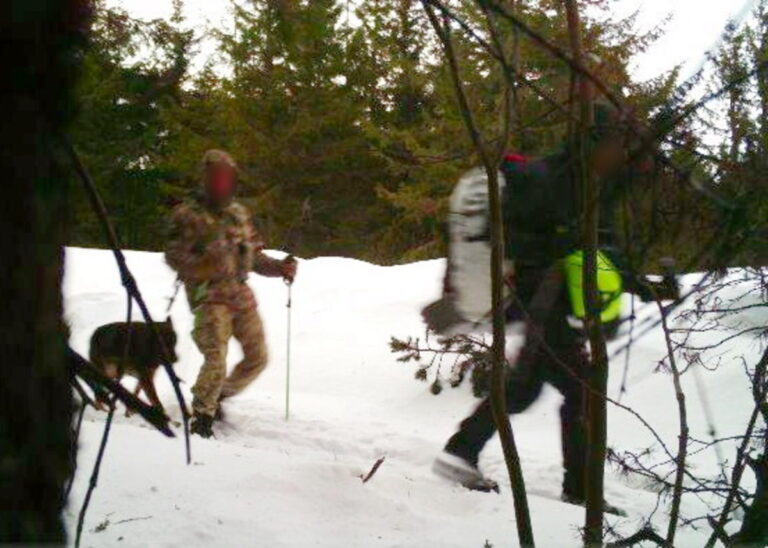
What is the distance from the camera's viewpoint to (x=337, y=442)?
517 cm

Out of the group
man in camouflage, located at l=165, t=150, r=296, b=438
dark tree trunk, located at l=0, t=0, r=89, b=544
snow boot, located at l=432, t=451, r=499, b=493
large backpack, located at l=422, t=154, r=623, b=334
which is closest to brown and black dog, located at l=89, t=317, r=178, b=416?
man in camouflage, located at l=165, t=150, r=296, b=438

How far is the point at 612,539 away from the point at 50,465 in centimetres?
200

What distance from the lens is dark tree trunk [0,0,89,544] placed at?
1.05 metres

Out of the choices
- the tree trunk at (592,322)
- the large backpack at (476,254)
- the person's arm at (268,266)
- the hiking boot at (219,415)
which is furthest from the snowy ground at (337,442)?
the person's arm at (268,266)

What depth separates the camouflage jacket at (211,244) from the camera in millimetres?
4305

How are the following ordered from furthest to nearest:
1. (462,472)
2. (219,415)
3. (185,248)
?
(219,415) → (185,248) → (462,472)

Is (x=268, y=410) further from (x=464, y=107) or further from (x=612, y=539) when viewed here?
(x=464, y=107)

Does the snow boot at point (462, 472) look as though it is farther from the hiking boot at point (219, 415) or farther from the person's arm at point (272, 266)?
the hiking boot at point (219, 415)

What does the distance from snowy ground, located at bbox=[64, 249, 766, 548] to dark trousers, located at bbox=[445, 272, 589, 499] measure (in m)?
0.23

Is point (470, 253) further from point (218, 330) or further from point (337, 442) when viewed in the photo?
point (337, 442)

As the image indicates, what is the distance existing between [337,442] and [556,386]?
1.98m

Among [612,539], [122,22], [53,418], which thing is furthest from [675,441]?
[53,418]

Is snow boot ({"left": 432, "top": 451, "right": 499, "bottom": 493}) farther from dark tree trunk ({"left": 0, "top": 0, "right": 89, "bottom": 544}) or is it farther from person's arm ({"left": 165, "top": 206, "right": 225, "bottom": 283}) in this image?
dark tree trunk ({"left": 0, "top": 0, "right": 89, "bottom": 544})

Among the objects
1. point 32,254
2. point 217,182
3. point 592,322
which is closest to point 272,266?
point 217,182
